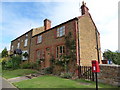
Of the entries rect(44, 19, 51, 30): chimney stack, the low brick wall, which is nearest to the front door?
rect(44, 19, 51, 30): chimney stack

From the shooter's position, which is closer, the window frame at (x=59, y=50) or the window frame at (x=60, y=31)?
the window frame at (x=59, y=50)

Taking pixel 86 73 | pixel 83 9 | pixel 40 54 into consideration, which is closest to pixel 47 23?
pixel 40 54

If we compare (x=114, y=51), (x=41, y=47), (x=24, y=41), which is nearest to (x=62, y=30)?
(x=41, y=47)

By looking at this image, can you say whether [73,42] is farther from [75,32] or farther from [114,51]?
[114,51]

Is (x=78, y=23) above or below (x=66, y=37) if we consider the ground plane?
above

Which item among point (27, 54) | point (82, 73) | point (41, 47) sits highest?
point (41, 47)

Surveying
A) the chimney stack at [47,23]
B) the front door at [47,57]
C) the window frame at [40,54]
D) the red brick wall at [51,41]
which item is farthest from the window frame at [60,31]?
the chimney stack at [47,23]

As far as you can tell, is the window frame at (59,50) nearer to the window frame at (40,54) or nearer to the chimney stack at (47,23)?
the window frame at (40,54)

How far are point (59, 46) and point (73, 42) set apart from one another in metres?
2.57

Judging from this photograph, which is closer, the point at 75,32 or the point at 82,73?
the point at 82,73

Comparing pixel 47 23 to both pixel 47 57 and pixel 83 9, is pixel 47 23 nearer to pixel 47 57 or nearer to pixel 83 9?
pixel 47 57

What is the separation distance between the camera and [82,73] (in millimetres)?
10062

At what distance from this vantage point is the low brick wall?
7.03 meters

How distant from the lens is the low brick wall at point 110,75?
7.03 m
